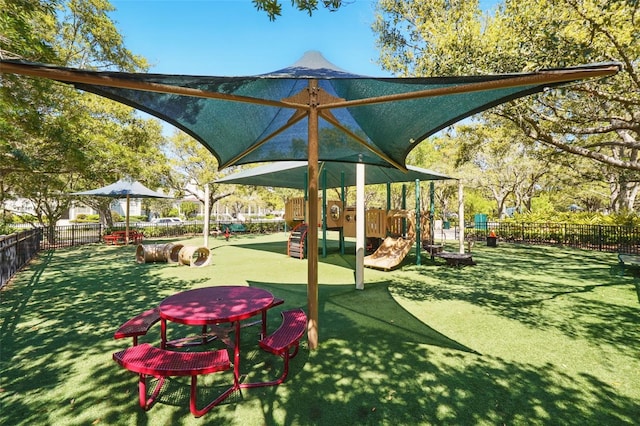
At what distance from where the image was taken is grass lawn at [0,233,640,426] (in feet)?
9.30

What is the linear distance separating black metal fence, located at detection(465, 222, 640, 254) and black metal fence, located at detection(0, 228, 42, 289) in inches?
861

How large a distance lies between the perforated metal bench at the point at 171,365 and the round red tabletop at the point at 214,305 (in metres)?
0.33

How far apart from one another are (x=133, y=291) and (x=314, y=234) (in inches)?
217

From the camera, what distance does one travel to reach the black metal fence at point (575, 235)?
14284 mm

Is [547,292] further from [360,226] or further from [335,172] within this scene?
[335,172]

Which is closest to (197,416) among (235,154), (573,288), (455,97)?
(455,97)

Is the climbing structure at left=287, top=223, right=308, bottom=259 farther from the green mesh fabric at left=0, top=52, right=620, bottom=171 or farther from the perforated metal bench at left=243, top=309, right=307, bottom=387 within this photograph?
the perforated metal bench at left=243, top=309, right=307, bottom=387

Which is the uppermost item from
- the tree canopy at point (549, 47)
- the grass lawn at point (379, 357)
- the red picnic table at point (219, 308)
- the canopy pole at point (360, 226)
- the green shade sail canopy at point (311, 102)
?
the tree canopy at point (549, 47)

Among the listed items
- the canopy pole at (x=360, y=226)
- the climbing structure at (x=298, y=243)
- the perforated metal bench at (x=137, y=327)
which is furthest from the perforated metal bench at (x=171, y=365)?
Answer: the climbing structure at (x=298, y=243)

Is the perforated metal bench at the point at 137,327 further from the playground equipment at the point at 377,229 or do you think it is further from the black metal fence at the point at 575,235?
the black metal fence at the point at 575,235

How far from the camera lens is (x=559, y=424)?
2.69m

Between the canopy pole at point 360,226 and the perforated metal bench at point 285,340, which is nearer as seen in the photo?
the perforated metal bench at point 285,340

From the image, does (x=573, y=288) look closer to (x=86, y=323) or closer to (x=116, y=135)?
(x=86, y=323)

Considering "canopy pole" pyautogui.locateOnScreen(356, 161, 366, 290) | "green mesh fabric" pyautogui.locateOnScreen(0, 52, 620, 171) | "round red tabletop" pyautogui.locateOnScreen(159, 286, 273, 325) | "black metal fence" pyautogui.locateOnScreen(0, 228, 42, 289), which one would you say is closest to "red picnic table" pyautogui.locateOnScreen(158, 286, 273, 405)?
"round red tabletop" pyautogui.locateOnScreen(159, 286, 273, 325)
